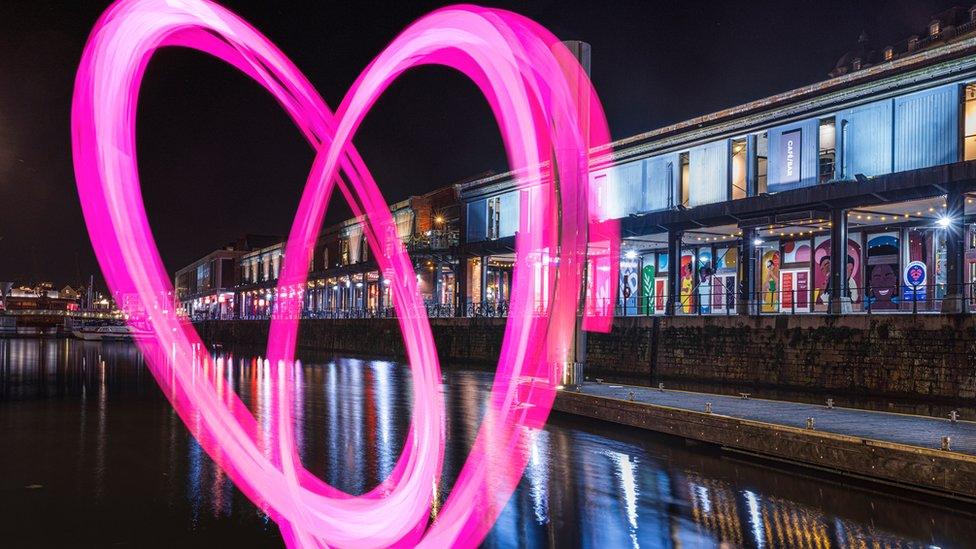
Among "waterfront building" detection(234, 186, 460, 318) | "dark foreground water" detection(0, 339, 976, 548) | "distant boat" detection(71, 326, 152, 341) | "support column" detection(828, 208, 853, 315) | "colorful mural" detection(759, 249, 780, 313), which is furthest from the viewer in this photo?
"distant boat" detection(71, 326, 152, 341)

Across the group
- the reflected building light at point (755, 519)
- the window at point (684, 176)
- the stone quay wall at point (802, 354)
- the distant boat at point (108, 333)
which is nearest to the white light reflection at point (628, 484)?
the reflected building light at point (755, 519)

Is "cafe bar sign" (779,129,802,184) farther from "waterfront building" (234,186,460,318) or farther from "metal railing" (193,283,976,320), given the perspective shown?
"waterfront building" (234,186,460,318)

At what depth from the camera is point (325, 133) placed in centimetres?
2128

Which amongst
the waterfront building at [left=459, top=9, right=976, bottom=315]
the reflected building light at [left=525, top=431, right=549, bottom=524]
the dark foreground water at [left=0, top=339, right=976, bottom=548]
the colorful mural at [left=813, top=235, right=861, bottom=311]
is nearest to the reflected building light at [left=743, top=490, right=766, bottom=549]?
the dark foreground water at [left=0, top=339, right=976, bottom=548]

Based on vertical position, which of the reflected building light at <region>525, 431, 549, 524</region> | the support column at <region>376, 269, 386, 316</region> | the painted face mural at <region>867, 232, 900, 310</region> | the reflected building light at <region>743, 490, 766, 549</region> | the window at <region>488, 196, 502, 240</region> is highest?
the window at <region>488, 196, 502, 240</region>

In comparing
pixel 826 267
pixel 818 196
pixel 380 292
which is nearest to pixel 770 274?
pixel 826 267

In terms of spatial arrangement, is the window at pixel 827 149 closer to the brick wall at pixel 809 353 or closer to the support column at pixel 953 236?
the support column at pixel 953 236

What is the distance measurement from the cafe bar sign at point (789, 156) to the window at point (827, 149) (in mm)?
1044

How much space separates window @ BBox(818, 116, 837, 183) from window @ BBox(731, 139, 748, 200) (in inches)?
176

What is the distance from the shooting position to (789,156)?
120ft

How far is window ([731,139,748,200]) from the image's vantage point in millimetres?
39562

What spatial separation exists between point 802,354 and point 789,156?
37.3 ft

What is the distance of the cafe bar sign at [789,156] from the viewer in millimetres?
36344

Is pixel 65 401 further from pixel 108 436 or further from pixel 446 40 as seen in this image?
pixel 446 40
